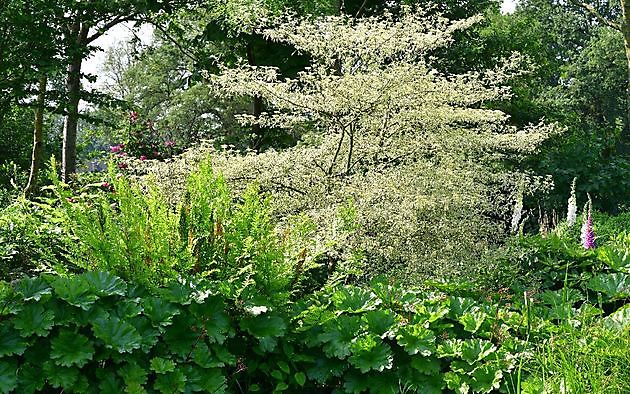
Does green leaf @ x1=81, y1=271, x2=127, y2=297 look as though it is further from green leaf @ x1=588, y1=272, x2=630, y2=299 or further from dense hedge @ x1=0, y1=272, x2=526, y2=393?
green leaf @ x1=588, y1=272, x2=630, y2=299

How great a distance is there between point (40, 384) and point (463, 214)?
3154 mm

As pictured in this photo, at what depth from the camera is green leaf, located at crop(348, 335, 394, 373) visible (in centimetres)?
246

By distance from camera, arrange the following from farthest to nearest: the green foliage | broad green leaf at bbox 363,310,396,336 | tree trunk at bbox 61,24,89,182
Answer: tree trunk at bbox 61,24,89,182 → the green foliage → broad green leaf at bbox 363,310,396,336

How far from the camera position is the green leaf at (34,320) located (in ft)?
7.11

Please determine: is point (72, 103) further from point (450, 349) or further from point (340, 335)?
point (450, 349)

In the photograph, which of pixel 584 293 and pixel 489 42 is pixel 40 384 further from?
pixel 489 42

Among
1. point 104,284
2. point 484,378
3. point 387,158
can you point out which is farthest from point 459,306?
point 387,158

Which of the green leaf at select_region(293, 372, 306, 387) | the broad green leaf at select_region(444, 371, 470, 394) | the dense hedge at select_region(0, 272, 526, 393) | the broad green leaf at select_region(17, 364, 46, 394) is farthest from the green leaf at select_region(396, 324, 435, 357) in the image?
the broad green leaf at select_region(17, 364, 46, 394)

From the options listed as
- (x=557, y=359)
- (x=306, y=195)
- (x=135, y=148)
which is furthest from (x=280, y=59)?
(x=557, y=359)

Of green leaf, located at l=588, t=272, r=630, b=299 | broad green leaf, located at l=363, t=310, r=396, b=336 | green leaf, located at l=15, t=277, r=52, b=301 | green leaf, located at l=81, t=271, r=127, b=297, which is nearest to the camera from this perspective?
green leaf, located at l=15, t=277, r=52, b=301

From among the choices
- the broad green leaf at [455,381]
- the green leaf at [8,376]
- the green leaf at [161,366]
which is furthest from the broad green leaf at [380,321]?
the green leaf at [8,376]

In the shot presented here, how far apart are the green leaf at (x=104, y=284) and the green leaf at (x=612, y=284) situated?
2.15m

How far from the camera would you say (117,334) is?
89.0 inches

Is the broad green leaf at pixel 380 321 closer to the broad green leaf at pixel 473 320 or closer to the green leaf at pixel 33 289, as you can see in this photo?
the broad green leaf at pixel 473 320
